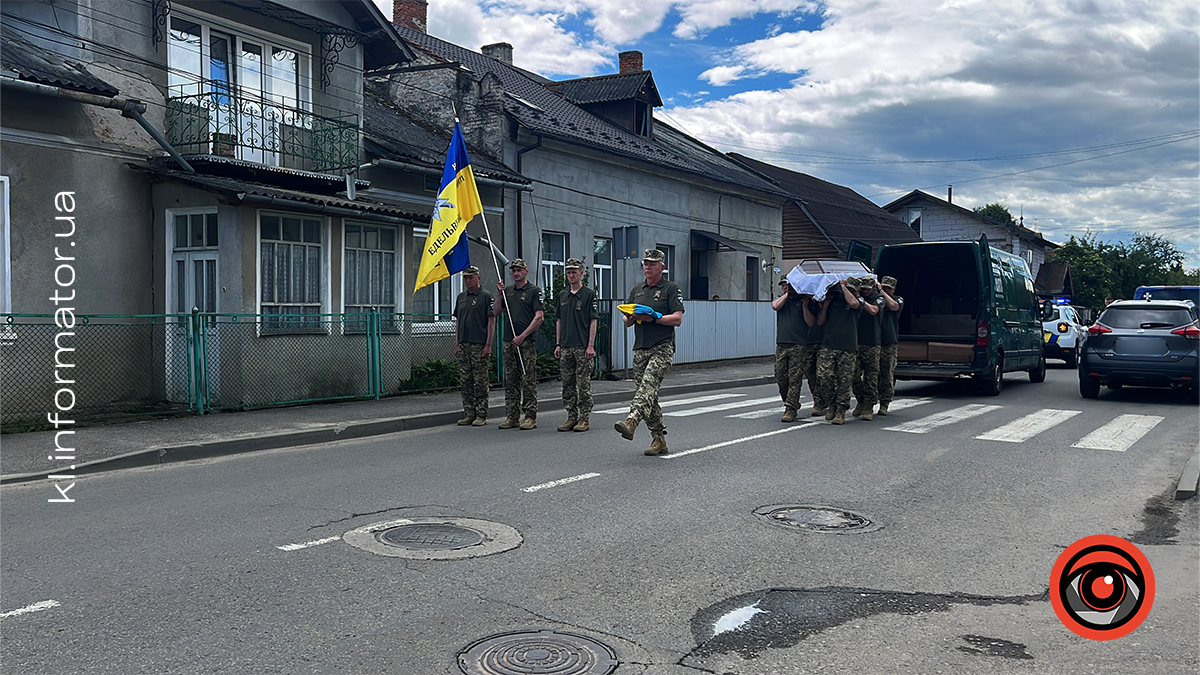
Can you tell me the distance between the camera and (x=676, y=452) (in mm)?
9328

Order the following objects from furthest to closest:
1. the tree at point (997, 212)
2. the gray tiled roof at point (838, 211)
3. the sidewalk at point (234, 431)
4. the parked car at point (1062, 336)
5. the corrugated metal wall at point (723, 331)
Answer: the tree at point (997, 212) → the gray tiled roof at point (838, 211) → the parked car at point (1062, 336) → the corrugated metal wall at point (723, 331) → the sidewalk at point (234, 431)

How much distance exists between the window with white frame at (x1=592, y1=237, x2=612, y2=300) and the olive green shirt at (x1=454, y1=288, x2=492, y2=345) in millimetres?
12530

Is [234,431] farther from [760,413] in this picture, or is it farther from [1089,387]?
[1089,387]

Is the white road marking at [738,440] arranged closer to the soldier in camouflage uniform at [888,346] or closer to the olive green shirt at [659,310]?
the olive green shirt at [659,310]

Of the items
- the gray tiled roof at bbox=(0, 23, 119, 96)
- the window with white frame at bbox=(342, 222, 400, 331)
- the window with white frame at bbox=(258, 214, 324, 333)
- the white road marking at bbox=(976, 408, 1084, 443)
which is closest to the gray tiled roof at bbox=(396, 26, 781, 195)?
the window with white frame at bbox=(342, 222, 400, 331)

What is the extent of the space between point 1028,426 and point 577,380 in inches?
232

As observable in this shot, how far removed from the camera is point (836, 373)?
11688 mm

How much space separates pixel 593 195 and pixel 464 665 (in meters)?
20.3

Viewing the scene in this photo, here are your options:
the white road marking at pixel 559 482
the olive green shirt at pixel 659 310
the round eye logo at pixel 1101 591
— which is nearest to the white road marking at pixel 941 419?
the olive green shirt at pixel 659 310

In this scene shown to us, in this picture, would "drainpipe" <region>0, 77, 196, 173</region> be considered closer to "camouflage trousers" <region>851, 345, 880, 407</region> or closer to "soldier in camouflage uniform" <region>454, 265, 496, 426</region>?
"soldier in camouflage uniform" <region>454, 265, 496, 426</region>

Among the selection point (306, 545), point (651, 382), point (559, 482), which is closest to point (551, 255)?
point (651, 382)

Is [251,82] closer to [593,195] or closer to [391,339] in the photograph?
[391,339]

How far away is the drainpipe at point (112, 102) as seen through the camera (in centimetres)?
1082

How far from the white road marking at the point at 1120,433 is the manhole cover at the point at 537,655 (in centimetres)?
815
